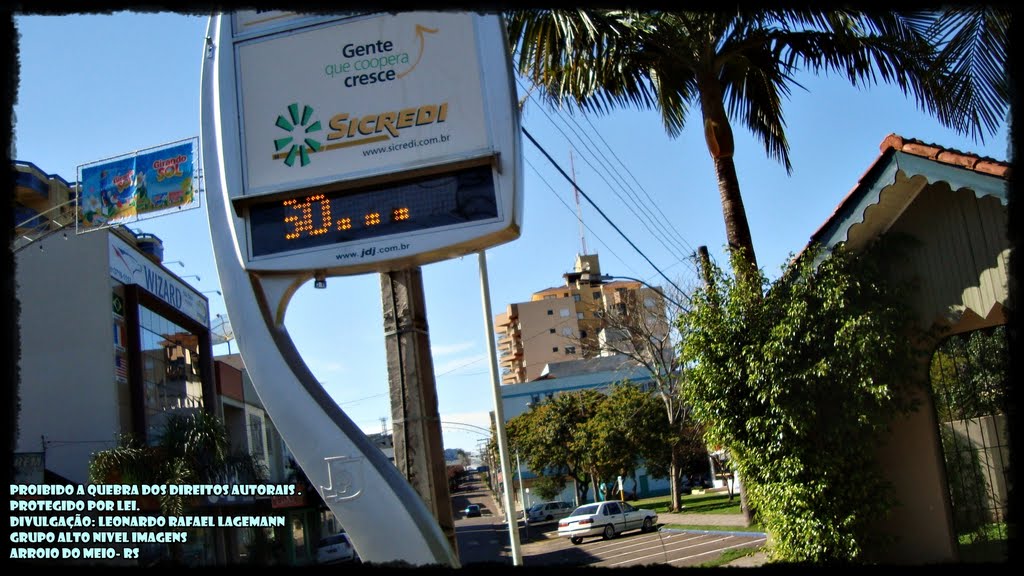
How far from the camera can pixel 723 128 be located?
12.2 metres

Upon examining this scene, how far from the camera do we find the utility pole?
262 inches

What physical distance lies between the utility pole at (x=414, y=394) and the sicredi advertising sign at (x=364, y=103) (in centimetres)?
116

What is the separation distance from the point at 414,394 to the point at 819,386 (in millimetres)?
5271

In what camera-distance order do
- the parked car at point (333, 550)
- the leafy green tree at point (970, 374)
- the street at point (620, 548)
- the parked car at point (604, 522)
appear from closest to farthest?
the leafy green tree at point (970, 374) < the street at point (620, 548) < the parked car at point (604, 522) < the parked car at point (333, 550)

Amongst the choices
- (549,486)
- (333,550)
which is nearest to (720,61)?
(333,550)

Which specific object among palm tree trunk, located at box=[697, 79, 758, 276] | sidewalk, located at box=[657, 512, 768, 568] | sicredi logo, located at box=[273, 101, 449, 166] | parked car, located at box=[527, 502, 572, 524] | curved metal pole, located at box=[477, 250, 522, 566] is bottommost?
parked car, located at box=[527, 502, 572, 524]

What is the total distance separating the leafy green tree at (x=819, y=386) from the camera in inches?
385

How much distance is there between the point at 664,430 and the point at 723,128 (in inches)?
1151

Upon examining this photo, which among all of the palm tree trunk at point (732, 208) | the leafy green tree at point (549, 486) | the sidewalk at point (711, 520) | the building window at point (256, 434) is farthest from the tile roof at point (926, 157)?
the leafy green tree at point (549, 486)

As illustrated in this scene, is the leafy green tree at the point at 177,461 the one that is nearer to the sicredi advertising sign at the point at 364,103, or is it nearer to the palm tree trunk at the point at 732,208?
the palm tree trunk at the point at 732,208

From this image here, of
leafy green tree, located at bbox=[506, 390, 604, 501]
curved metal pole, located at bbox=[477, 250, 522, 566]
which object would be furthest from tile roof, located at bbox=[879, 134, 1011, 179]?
leafy green tree, located at bbox=[506, 390, 604, 501]

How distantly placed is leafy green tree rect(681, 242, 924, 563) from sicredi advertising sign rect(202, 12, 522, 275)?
210 inches

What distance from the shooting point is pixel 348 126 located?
5.97m

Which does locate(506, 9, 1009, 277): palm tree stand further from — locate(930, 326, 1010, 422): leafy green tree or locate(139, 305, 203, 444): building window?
locate(139, 305, 203, 444): building window
